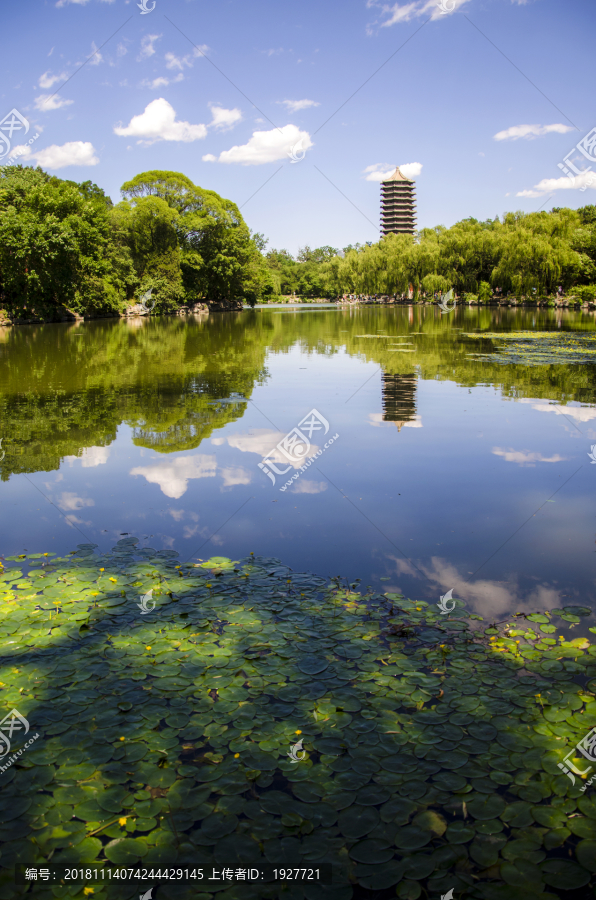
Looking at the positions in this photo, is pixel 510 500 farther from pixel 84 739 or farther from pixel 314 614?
pixel 84 739

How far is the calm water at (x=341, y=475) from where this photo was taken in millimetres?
5020

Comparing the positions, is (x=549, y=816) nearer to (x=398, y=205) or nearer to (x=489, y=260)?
(x=489, y=260)

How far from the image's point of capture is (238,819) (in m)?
2.53

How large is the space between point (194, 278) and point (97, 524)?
5916 cm

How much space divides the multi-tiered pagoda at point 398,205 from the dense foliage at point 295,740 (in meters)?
113

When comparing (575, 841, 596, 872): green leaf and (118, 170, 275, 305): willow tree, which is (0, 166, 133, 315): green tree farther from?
(575, 841, 596, 872): green leaf

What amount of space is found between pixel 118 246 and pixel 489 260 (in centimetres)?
3453

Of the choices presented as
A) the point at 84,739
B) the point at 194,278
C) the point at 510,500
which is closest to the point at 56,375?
the point at 510,500

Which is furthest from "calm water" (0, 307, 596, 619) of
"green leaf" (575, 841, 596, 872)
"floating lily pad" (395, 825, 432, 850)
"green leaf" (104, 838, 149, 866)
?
"green leaf" (104, 838, 149, 866)

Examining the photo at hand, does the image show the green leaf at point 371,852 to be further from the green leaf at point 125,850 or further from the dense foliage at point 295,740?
the green leaf at point 125,850

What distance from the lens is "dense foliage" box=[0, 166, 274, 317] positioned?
3988 centimetres

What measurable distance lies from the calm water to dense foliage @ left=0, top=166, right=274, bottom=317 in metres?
29.3

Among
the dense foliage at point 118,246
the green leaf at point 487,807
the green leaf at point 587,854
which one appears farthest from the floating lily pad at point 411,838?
the dense foliage at point 118,246

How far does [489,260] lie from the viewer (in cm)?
5669
